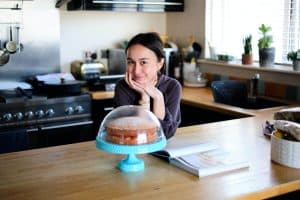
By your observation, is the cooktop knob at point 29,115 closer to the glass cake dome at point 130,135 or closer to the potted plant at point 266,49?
the glass cake dome at point 130,135

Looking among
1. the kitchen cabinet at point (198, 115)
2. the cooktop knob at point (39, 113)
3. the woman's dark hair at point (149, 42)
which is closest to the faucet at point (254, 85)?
the kitchen cabinet at point (198, 115)

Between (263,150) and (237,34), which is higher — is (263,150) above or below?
below

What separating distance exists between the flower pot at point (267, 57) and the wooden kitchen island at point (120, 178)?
4.63ft

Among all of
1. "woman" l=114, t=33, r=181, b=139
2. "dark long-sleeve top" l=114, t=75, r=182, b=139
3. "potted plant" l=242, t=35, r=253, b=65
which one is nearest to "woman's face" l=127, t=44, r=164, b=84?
"woman" l=114, t=33, r=181, b=139

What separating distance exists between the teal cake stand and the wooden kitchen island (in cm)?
3

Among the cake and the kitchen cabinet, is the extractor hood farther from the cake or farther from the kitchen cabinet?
the cake

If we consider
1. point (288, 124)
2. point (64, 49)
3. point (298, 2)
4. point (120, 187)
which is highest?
point (298, 2)

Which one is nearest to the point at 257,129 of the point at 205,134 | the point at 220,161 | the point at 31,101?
the point at 205,134

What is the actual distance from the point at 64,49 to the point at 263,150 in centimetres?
233

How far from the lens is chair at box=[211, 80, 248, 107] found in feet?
10.4

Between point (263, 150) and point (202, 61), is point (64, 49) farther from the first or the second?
point (263, 150)

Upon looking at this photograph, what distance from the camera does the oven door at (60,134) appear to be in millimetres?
3045

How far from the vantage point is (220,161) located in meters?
1.67

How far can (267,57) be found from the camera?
3.23m
